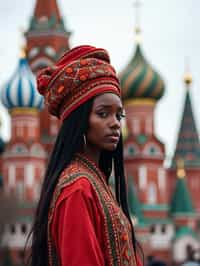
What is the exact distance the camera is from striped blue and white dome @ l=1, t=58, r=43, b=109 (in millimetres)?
36438

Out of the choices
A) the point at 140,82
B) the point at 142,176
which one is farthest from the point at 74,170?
the point at 140,82

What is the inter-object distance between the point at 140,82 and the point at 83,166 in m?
34.4

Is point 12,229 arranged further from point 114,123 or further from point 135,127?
point 114,123

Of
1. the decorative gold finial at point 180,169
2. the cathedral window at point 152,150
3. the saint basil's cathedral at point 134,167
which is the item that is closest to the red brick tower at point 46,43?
the saint basil's cathedral at point 134,167

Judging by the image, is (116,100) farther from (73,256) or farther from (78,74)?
(73,256)

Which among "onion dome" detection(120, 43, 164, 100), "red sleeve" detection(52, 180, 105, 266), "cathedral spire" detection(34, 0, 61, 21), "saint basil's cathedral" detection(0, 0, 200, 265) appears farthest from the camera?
"cathedral spire" detection(34, 0, 61, 21)

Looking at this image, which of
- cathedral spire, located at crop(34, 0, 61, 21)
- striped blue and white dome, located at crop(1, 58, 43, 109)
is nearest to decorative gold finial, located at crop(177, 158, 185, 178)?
striped blue and white dome, located at crop(1, 58, 43, 109)

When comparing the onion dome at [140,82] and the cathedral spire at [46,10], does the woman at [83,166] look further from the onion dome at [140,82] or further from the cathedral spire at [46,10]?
the cathedral spire at [46,10]

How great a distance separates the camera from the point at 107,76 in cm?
309

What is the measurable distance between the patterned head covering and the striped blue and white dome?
33212mm

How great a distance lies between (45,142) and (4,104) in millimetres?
2445

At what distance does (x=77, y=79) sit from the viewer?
3053 millimetres

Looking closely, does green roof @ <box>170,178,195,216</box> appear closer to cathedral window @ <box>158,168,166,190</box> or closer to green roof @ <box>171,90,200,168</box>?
cathedral window @ <box>158,168,166,190</box>

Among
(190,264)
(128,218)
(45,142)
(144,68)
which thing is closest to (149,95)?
(144,68)
